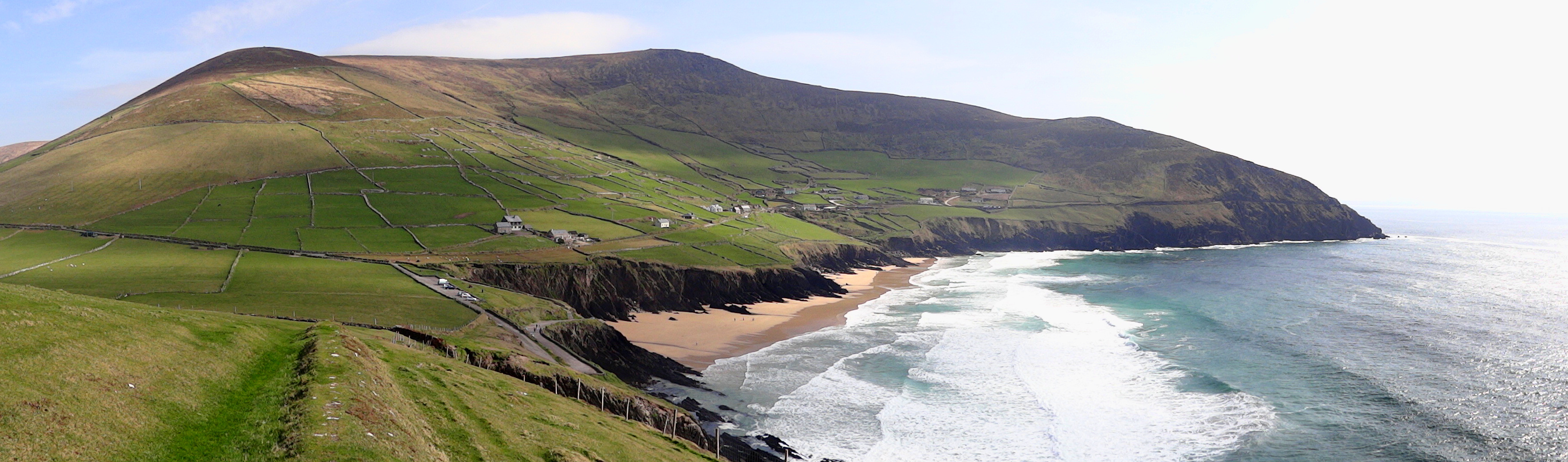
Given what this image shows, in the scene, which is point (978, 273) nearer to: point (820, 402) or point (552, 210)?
point (552, 210)

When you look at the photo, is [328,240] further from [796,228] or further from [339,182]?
[796,228]

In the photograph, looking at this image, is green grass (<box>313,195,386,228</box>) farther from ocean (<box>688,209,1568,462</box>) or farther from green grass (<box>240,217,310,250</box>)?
ocean (<box>688,209,1568,462</box>)

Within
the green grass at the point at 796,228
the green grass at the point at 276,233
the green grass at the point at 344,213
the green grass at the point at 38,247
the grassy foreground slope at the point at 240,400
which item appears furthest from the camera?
the green grass at the point at 796,228

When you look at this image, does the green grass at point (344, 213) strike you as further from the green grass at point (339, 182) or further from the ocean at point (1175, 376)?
the ocean at point (1175, 376)

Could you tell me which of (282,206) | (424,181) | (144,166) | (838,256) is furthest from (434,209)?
(838,256)

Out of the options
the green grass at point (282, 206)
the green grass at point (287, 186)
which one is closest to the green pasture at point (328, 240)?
the green grass at point (282, 206)

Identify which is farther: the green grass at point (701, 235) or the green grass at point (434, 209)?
the green grass at point (701, 235)

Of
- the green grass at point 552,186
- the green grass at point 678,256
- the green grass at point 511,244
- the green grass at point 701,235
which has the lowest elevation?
the green grass at point 678,256
